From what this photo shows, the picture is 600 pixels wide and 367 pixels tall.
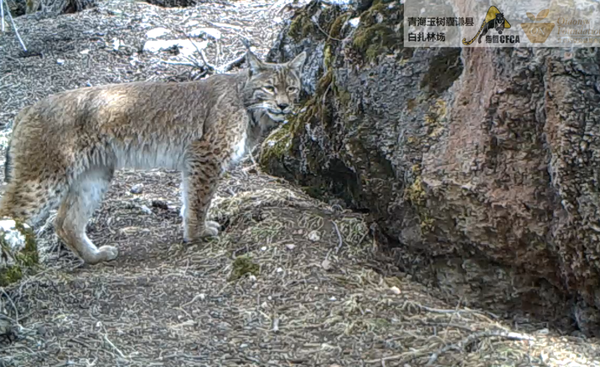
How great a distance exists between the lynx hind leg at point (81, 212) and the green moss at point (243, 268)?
49.3 inches

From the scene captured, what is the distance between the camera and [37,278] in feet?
16.5

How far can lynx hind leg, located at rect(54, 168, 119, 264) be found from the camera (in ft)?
19.7

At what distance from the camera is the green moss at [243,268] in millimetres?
5086

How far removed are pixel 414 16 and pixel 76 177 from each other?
9.25 ft

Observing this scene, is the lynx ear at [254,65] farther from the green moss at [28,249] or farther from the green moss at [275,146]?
the green moss at [28,249]

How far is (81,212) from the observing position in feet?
20.2

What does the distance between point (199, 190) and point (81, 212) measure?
39.8 inches

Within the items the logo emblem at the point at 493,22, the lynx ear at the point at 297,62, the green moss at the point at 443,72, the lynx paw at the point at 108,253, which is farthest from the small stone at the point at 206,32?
the logo emblem at the point at 493,22

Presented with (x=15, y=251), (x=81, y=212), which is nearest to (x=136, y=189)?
(x=81, y=212)

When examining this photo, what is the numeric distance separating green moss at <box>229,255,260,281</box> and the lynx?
814mm

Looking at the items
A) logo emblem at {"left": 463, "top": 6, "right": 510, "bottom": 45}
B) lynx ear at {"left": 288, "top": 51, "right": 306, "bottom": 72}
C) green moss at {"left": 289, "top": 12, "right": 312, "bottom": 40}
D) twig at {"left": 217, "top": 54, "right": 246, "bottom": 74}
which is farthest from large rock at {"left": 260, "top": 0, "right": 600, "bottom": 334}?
twig at {"left": 217, "top": 54, "right": 246, "bottom": 74}

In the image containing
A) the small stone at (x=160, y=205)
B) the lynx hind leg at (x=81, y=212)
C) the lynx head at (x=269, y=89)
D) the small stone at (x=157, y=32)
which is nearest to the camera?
the lynx hind leg at (x=81, y=212)

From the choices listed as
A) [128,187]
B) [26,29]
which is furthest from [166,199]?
[26,29]

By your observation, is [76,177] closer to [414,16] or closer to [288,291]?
[288,291]
